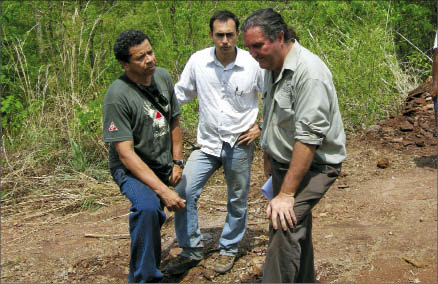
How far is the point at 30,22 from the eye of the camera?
1120cm

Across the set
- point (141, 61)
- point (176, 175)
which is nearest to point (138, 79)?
point (141, 61)

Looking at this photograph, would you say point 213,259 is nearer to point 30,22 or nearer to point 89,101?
point 89,101

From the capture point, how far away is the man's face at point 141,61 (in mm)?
3525

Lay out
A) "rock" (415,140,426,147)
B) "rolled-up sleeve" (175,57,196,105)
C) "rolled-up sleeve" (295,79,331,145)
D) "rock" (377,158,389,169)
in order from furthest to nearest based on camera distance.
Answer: "rock" (415,140,426,147) < "rock" (377,158,389,169) < "rolled-up sleeve" (175,57,196,105) < "rolled-up sleeve" (295,79,331,145)

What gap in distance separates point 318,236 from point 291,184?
2.09m

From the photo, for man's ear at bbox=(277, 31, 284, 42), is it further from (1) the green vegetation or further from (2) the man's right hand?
(1) the green vegetation

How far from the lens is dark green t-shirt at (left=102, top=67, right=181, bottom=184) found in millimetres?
3455

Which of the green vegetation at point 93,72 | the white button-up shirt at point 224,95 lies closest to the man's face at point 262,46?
the white button-up shirt at point 224,95

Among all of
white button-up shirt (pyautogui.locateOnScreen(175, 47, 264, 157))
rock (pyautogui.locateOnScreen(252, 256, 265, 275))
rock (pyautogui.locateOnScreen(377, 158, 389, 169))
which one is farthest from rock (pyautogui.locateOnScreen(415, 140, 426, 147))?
white button-up shirt (pyautogui.locateOnScreen(175, 47, 264, 157))

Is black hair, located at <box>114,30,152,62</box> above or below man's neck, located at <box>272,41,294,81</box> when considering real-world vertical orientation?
above

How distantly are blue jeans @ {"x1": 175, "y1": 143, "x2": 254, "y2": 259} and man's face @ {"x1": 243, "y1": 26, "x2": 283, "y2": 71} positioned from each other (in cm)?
129

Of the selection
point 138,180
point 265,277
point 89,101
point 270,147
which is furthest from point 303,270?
point 89,101

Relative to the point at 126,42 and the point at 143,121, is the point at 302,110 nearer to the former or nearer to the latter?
the point at 143,121

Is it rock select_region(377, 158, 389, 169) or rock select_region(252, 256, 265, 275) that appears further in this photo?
rock select_region(377, 158, 389, 169)
